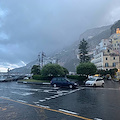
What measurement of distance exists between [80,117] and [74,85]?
13840 mm

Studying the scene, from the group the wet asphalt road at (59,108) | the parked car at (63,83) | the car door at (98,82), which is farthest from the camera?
the car door at (98,82)

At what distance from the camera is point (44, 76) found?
108ft

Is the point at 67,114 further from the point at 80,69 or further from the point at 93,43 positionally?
the point at 93,43

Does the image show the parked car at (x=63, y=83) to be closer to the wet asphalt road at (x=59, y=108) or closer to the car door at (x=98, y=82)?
the car door at (x=98, y=82)

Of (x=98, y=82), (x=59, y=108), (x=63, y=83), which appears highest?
(x=59, y=108)

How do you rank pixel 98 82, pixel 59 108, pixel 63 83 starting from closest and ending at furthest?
pixel 59 108 < pixel 63 83 < pixel 98 82

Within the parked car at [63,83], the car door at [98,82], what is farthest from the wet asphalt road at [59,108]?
the car door at [98,82]

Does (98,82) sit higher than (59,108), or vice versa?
(59,108)

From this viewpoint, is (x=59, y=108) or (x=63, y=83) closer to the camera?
(x=59, y=108)

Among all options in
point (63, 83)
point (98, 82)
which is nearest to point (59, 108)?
point (63, 83)

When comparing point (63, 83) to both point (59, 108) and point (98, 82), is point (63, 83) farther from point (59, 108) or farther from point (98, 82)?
point (59, 108)

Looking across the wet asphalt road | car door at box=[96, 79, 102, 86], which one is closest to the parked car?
car door at box=[96, 79, 102, 86]

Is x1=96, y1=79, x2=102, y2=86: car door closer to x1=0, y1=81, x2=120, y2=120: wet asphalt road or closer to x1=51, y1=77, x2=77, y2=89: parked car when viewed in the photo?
x1=51, y1=77, x2=77, y2=89: parked car

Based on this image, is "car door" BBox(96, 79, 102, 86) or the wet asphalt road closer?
the wet asphalt road
